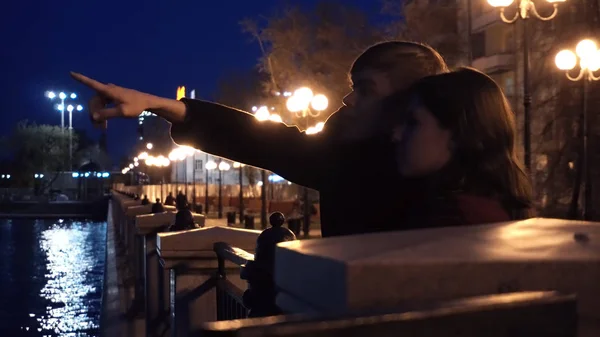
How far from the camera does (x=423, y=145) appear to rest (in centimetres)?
222

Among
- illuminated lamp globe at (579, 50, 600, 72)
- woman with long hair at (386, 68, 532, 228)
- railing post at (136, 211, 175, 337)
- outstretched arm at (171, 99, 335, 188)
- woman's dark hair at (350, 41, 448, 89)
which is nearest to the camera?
woman with long hair at (386, 68, 532, 228)

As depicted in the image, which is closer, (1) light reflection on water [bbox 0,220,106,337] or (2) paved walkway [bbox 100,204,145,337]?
Answer: (2) paved walkway [bbox 100,204,145,337]

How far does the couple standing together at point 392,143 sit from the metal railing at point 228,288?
3.25 ft

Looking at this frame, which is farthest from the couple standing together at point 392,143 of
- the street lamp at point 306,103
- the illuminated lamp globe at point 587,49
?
the street lamp at point 306,103

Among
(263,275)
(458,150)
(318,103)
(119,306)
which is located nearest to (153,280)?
(119,306)

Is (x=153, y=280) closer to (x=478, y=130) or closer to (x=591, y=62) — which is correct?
(x=478, y=130)

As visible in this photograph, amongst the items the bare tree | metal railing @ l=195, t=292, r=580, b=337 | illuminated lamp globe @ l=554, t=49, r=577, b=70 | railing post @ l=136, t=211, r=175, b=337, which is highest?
the bare tree

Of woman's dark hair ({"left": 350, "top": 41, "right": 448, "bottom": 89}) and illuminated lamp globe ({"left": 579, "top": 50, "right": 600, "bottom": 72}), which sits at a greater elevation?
illuminated lamp globe ({"left": 579, "top": 50, "right": 600, "bottom": 72})

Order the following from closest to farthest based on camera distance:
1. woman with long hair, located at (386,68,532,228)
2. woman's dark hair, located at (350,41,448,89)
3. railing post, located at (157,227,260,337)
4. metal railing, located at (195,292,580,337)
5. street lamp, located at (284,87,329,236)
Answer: metal railing, located at (195,292,580,337) < woman with long hair, located at (386,68,532,228) < woman's dark hair, located at (350,41,448,89) < railing post, located at (157,227,260,337) < street lamp, located at (284,87,329,236)

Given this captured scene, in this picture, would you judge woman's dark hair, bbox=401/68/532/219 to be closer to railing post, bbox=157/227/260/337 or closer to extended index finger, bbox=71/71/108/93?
extended index finger, bbox=71/71/108/93

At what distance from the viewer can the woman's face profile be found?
2221 mm

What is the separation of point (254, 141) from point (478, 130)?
2.55 ft

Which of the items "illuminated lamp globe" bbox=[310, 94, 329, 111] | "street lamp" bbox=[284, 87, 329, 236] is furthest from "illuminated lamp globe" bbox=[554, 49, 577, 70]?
"illuminated lamp globe" bbox=[310, 94, 329, 111]

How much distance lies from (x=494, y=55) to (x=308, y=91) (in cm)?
2133
